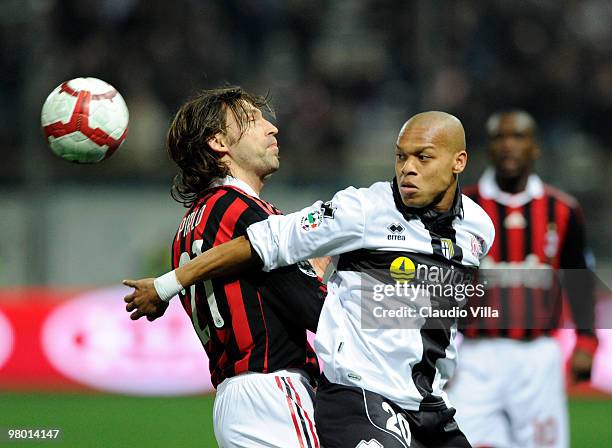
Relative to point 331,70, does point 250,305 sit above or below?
below

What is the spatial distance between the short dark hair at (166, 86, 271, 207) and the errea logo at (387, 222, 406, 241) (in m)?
0.75

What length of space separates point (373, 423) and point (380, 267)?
537 millimetres

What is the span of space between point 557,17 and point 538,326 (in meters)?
Result: 7.89

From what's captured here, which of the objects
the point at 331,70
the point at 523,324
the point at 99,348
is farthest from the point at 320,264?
the point at 331,70

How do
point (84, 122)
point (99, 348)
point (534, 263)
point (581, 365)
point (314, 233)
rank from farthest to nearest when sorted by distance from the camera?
point (99, 348) → point (534, 263) → point (581, 365) → point (84, 122) → point (314, 233)

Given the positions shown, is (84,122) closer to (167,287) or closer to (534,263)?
(167,287)

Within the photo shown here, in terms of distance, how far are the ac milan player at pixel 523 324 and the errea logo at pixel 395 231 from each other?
2.48 m

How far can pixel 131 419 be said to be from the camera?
9000 millimetres

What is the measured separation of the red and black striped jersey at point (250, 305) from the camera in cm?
382

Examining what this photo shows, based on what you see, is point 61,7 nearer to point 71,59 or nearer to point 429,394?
point 71,59

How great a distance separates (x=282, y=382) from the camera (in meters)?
3.77

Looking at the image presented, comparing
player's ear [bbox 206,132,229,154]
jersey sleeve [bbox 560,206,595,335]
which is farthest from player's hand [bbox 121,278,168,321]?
jersey sleeve [bbox 560,206,595,335]

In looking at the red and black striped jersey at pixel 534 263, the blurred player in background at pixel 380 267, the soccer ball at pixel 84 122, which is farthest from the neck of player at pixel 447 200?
the red and black striped jersey at pixel 534 263

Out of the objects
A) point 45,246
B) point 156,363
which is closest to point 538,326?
point 156,363
